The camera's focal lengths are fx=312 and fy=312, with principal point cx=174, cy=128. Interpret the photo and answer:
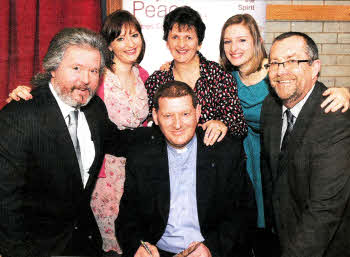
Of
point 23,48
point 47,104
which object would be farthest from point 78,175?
point 23,48

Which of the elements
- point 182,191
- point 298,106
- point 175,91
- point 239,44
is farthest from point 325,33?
point 182,191

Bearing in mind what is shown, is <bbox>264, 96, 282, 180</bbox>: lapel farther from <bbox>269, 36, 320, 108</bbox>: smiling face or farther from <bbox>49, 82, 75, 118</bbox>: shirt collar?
<bbox>49, 82, 75, 118</bbox>: shirt collar

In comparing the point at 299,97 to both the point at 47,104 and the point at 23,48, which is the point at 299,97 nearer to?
the point at 47,104

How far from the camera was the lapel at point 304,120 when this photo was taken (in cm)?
176

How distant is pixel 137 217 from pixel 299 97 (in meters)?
1.26

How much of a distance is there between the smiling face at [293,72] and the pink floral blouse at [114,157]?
1.10m

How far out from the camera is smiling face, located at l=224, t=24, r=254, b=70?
2.47m

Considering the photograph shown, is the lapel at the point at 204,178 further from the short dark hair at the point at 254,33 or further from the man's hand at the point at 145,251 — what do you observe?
the short dark hair at the point at 254,33

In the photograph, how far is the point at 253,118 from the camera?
2508 millimetres

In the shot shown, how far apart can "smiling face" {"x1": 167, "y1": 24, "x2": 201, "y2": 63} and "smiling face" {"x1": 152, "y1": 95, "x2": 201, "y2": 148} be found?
1.91ft

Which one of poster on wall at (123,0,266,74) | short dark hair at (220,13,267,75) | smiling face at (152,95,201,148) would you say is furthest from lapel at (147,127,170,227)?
poster on wall at (123,0,266,74)

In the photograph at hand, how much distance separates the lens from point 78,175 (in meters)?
1.83

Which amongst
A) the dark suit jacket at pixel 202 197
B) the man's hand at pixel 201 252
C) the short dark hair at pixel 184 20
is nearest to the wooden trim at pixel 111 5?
the short dark hair at pixel 184 20

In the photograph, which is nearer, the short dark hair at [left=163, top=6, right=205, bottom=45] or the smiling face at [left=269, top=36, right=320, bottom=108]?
the smiling face at [left=269, top=36, right=320, bottom=108]
